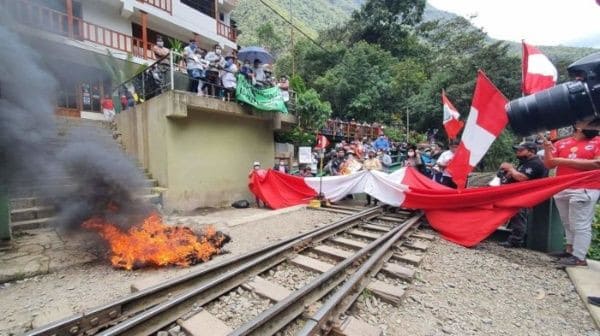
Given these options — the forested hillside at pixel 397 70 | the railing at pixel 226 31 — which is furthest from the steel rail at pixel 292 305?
the railing at pixel 226 31

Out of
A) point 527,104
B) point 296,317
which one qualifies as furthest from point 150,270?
point 527,104

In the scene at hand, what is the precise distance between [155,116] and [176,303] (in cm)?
729

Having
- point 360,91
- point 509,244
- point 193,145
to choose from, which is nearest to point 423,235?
point 509,244

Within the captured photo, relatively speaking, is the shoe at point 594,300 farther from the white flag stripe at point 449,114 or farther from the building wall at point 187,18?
the building wall at point 187,18

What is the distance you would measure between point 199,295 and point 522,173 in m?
5.54

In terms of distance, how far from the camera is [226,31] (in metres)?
21.6

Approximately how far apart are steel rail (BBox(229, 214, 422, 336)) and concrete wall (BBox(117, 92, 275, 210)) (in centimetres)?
639

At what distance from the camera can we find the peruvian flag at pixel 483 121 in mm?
4109

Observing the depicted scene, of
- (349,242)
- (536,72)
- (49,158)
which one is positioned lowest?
(349,242)

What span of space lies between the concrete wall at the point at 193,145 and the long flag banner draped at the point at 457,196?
3173 millimetres

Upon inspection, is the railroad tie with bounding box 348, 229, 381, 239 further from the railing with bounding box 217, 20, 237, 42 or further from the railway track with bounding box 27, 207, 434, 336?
the railing with bounding box 217, 20, 237, 42

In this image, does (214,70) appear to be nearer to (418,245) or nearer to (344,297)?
(418,245)

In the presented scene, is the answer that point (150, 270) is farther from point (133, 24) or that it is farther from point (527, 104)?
point (133, 24)

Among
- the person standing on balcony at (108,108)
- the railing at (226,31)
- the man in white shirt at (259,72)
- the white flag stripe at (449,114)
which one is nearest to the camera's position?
the white flag stripe at (449,114)
